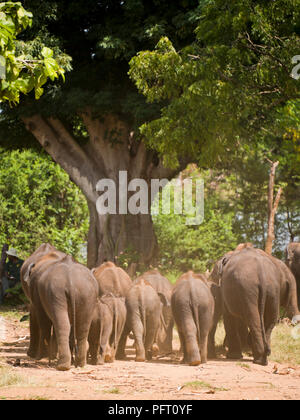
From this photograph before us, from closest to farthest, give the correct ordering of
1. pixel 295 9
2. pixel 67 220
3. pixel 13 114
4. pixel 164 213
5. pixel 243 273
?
pixel 243 273 → pixel 295 9 → pixel 13 114 → pixel 164 213 → pixel 67 220

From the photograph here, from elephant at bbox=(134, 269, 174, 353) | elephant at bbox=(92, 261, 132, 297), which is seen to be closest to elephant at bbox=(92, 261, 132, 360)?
elephant at bbox=(92, 261, 132, 297)

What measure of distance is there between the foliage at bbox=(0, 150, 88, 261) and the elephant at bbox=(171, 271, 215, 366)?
16.0 metres

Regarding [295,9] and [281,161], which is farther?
[281,161]

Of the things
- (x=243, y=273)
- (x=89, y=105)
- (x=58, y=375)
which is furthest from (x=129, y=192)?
(x=58, y=375)

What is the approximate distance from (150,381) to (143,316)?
2.46 meters

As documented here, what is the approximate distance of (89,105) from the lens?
1836cm

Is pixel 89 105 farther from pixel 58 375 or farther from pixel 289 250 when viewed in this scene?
pixel 58 375

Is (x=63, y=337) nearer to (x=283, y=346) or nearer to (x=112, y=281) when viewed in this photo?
(x=112, y=281)

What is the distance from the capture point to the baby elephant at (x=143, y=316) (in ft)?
32.2

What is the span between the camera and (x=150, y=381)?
7.39m

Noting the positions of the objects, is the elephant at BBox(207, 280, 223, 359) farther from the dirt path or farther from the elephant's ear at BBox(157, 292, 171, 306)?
the elephant's ear at BBox(157, 292, 171, 306)

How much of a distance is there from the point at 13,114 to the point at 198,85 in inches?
324

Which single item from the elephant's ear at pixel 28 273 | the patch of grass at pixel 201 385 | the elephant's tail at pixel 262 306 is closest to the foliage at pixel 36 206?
the elephant's ear at pixel 28 273

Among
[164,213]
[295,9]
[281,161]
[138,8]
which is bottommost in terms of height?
[164,213]
